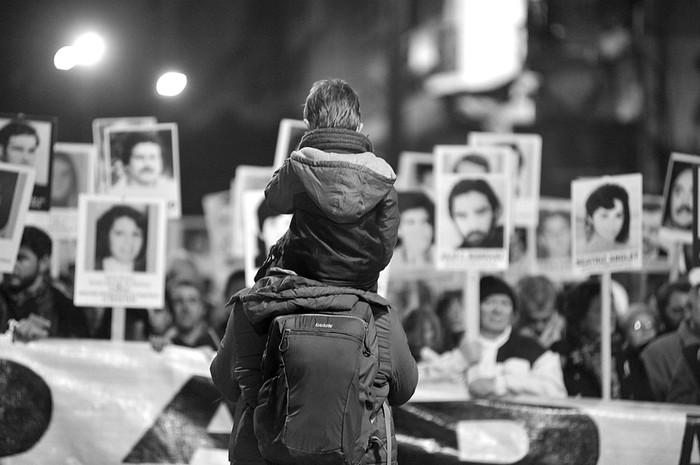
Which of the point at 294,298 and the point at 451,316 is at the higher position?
the point at 294,298

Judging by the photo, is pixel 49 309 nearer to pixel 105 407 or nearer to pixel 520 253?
pixel 105 407

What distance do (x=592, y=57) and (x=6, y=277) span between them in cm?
575

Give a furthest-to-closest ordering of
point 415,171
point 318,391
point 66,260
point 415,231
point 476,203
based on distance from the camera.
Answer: point 415,171 → point 66,260 → point 415,231 → point 476,203 → point 318,391

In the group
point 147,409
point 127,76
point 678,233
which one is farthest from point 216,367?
point 127,76

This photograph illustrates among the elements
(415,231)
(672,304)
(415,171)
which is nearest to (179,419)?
(415,231)

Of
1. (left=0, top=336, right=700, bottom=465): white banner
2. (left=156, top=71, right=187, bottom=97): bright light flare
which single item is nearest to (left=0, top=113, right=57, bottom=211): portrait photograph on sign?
(left=156, top=71, right=187, bottom=97): bright light flare

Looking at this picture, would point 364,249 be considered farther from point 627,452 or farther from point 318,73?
point 318,73

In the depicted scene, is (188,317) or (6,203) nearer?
(6,203)

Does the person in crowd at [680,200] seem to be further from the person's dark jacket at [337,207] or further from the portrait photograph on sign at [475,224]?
the person's dark jacket at [337,207]

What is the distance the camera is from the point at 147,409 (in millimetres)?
3930

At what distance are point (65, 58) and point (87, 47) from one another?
129 millimetres

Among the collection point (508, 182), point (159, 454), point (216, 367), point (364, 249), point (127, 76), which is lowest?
point (159, 454)

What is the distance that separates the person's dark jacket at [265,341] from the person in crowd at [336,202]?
0.19 ft

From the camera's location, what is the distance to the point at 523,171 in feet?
16.9
